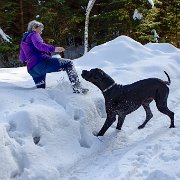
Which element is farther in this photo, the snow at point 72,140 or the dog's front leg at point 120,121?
the dog's front leg at point 120,121

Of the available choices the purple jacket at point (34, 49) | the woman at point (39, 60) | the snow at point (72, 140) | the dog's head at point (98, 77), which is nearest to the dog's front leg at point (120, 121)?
the snow at point (72, 140)

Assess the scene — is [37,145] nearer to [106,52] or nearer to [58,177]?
[58,177]

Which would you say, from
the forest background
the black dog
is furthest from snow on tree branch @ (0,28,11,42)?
the black dog

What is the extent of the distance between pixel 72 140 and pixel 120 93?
135 cm

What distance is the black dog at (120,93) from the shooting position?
22.0 feet

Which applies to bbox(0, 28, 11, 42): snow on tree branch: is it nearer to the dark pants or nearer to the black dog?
the dark pants

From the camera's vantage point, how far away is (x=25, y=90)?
725cm

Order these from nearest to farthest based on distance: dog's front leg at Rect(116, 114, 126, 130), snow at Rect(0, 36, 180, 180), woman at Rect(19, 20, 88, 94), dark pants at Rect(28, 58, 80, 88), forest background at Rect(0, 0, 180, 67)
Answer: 1. snow at Rect(0, 36, 180, 180)
2. dog's front leg at Rect(116, 114, 126, 130)
3. woman at Rect(19, 20, 88, 94)
4. dark pants at Rect(28, 58, 80, 88)
5. forest background at Rect(0, 0, 180, 67)

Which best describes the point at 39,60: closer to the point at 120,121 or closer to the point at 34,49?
the point at 34,49

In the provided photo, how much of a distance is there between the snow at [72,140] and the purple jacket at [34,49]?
603 mm

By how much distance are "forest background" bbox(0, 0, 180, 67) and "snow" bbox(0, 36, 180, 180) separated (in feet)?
42.3

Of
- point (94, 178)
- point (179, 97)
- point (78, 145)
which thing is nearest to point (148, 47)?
point (179, 97)

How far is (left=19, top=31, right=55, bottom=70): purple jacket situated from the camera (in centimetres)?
692

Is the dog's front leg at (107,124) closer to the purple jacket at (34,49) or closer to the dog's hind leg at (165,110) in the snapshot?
the dog's hind leg at (165,110)
